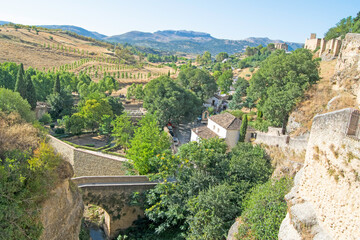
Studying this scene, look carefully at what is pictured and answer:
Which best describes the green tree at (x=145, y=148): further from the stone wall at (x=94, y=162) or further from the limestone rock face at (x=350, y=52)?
the limestone rock face at (x=350, y=52)

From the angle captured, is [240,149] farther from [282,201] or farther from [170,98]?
[170,98]

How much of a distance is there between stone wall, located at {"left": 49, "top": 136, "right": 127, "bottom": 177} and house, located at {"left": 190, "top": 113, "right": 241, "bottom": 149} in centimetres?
879

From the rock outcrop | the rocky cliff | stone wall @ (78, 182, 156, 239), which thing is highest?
the rock outcrop

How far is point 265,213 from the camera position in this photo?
47.3ft

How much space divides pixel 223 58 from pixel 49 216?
137 m

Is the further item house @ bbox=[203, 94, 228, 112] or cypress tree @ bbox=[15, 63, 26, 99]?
house @ bbox=[203, 94, 228, 112]

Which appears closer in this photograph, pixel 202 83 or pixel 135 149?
pixel 135 149

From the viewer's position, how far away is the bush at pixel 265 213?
44.4 ft

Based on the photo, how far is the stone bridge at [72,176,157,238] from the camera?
1977 cm

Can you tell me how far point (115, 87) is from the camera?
61.8 meters

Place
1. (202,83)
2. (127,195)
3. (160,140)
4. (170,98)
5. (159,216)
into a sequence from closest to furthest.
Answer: (159,216)
(127,195)
(160,140)
(170,98)
(202,83)


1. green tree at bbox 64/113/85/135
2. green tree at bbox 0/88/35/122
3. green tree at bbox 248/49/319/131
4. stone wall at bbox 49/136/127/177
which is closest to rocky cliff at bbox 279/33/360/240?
green tree at bbox 248/49/319/131

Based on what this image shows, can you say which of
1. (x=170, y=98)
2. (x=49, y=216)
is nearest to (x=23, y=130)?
(x=49, y=216)

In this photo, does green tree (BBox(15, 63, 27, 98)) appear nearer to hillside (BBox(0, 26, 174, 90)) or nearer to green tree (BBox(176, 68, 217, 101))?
green tree (BBox(176, 68, 217, 101))
